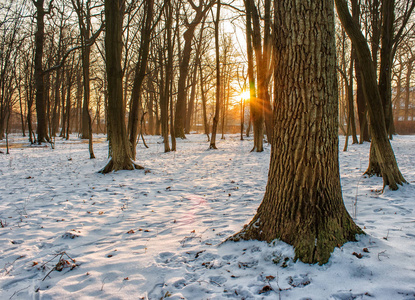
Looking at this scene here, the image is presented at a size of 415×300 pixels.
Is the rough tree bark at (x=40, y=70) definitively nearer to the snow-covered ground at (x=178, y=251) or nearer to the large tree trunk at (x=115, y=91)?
the large tree trunk at (x=115, y=91)

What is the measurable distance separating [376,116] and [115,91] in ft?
21.9

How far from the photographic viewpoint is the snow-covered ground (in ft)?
6.41

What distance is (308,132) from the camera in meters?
2.25

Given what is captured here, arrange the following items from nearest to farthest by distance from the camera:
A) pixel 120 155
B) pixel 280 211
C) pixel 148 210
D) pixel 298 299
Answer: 1. pixel 298 299
2. pixel 280 211
3. pixel 148 210
4. pixel 120 155

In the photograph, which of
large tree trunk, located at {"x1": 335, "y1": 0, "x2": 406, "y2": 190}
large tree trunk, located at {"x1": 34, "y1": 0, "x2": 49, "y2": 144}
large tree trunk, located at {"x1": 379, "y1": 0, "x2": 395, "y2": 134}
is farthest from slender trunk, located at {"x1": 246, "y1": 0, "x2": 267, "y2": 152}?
large tree trunk, located at {"x1": 34, "y1": 0, "x2": 49, "y2": 144}

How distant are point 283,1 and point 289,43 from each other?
1.36 ft

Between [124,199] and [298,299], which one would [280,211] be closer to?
[298,299]

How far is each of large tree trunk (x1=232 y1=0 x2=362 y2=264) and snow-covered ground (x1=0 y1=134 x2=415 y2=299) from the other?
18 cm

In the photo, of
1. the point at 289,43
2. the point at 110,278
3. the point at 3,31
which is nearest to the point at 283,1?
the point at 289,43

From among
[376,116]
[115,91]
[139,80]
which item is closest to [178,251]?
[376,116]

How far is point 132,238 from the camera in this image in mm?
3066

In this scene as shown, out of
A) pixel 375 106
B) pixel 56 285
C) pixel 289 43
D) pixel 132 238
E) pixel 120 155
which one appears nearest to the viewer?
pixel 56 285

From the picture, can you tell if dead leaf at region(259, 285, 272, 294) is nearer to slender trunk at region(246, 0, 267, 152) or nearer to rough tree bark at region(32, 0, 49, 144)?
slender trunk at region(246, 0, 267, 152)

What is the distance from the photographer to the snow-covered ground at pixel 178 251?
1953 mm
